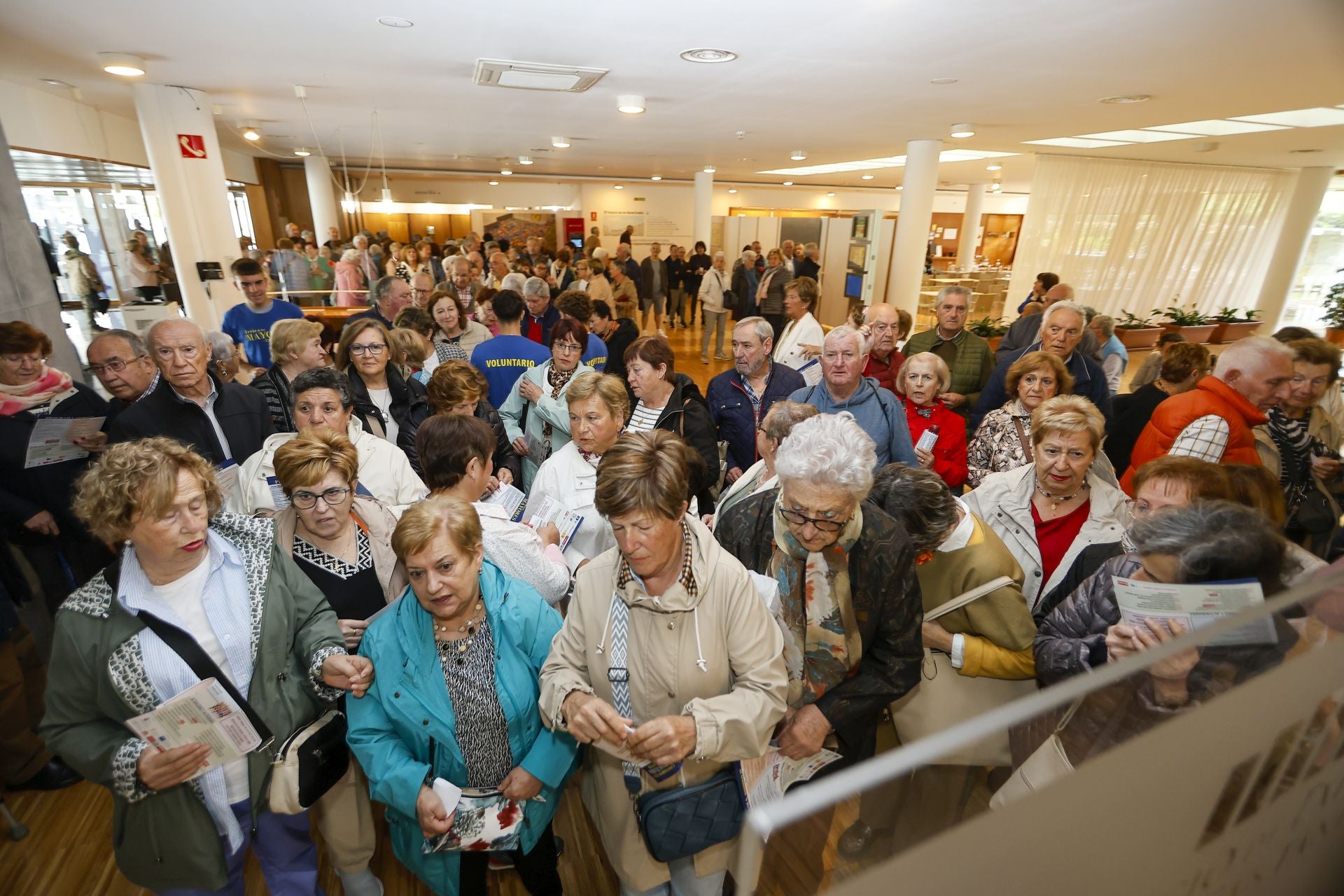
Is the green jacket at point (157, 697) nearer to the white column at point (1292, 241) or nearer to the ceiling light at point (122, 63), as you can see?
the ceiling light at point (122, 63)

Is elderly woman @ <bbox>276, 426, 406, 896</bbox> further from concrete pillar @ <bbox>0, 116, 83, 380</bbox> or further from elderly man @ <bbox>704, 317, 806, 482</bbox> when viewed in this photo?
concrete pillar @ <bbox>0, 116, 83, 380</bbox>

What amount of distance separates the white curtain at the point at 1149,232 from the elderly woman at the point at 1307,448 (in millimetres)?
8861

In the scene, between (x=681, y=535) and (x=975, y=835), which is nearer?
(x=975, y=835)

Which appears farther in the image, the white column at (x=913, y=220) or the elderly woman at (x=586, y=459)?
the white column at (x=913, y=220)

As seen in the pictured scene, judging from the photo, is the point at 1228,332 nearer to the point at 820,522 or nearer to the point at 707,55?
the point at 707,55

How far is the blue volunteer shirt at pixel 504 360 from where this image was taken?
398 centimetres

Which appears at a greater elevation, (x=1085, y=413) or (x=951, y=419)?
(x=1085, y=413)

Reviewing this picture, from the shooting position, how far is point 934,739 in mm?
552

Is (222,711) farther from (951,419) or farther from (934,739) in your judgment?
(951,419)

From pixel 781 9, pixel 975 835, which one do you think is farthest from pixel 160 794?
pixel 781 9

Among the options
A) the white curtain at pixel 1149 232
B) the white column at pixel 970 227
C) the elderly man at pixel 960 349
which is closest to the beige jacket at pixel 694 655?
the elderly man at pixel 960 349

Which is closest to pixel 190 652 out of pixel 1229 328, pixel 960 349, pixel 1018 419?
pixel 1018 419

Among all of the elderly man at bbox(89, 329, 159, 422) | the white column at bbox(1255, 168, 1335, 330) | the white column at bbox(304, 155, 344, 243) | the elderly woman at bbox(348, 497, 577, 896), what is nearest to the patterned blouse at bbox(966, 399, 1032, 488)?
the elderly woman at bbox(348, 497, 577, 896)

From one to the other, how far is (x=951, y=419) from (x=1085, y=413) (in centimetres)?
104
